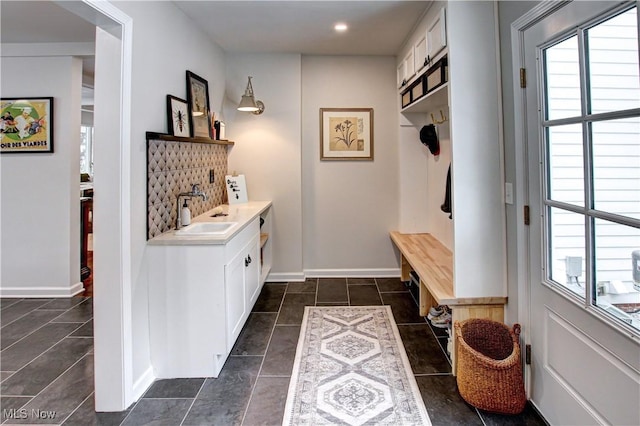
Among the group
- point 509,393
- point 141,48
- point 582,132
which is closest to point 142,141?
point 141,48

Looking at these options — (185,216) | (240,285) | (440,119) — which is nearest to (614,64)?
(440,119)

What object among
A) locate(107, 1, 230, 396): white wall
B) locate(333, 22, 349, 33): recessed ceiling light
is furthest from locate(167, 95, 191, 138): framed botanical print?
locate(333, 22, 349, 33): recessed ceiling light

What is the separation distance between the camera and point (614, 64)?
4.45ft

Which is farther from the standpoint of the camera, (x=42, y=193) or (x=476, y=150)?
(x=42, y=193)

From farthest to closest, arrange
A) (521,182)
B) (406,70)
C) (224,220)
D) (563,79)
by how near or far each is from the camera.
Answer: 1. (406,70)
2. (224,220)
3. (521,182)
4. (563,79)

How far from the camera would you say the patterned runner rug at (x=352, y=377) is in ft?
6.15

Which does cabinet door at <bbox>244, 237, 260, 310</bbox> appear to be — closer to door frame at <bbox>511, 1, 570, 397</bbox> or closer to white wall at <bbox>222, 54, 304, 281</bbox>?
white wall at <bbox>222, 54, 304, 281</bbox>

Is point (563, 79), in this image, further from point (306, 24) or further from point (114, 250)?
point (114, 250)

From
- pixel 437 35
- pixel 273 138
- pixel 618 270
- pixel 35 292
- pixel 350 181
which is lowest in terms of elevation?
pixel 35 292

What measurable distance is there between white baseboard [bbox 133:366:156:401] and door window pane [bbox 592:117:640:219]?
2.54 metres

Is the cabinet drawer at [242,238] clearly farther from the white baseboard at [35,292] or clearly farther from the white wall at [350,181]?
the white baseboard at [35,292]

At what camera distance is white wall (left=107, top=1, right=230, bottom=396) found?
2.06 meters

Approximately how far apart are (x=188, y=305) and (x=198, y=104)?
179 centimetres

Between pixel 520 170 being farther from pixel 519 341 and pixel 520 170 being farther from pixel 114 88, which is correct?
pixel 114 88
